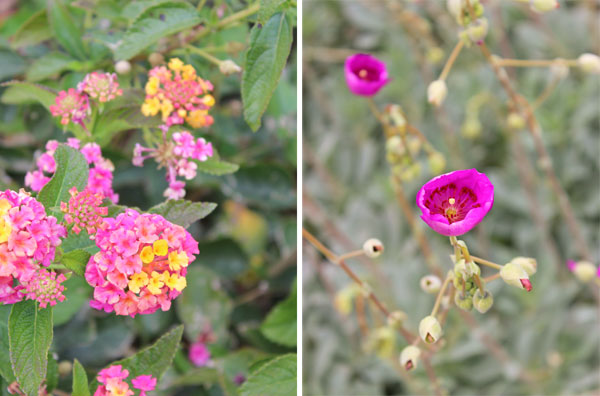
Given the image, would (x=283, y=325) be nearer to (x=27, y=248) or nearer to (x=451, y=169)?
(x=27, y=248)

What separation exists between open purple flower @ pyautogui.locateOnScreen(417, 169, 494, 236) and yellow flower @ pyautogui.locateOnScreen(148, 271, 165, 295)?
0.74ft

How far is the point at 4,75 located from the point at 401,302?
84 centimetres

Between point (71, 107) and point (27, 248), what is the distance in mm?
215

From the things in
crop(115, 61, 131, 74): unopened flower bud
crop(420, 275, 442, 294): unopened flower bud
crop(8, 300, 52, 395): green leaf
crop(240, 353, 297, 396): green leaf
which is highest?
crop(115, 61, 131, 74): unopened flower bud

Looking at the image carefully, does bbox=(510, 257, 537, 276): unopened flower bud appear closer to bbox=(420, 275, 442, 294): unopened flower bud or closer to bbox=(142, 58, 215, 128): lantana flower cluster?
bbox=(420, 275, 442, 294): unopened flower bud

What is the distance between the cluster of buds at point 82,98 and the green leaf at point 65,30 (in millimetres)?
158

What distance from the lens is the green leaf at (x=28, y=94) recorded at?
2.44 feet

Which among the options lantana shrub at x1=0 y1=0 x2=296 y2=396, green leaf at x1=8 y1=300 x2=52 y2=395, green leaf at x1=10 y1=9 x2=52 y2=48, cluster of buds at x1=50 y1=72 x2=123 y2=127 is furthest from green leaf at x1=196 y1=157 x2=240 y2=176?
green leaf at x1=10 y1=9 x2=52 y2=48

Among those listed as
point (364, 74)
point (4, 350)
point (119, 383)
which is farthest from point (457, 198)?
point (4, 350)

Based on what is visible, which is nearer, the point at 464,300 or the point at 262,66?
the point at 464,300

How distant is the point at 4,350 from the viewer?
658 millimetres

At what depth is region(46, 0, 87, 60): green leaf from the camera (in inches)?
33.0

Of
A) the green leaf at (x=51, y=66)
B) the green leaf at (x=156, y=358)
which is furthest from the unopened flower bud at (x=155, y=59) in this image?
the green leaf at (x=156, y=358)

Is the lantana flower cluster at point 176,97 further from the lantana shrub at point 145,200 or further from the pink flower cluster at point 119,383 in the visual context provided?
the pink flower cluster at point 119,383
